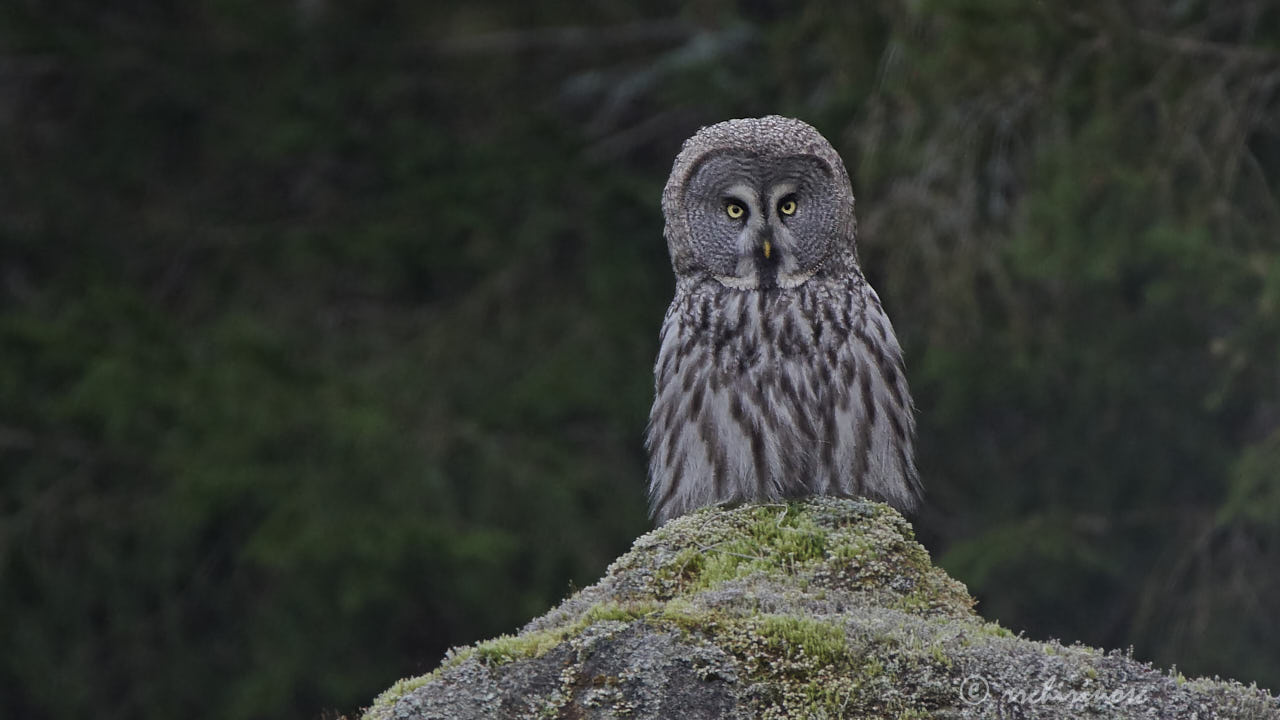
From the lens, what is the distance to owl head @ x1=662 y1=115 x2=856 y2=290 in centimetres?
538

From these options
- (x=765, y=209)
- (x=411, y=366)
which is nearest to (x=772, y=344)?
(x=765, y=209)

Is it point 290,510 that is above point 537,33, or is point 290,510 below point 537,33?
below

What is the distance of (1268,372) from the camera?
983 centimetres

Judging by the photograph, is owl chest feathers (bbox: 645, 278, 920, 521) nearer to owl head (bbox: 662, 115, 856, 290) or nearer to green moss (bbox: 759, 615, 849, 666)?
owl head (bbox: 662, 115, 856, 290)

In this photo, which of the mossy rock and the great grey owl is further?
the great grey owl

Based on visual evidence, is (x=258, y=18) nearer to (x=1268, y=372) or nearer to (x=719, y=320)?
(x=1268, y=372)

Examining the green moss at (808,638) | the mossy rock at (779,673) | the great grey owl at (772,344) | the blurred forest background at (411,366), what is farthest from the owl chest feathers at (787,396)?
the blurred forest background at (411,366)

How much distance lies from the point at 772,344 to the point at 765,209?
466 mm

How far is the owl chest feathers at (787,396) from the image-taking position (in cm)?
524

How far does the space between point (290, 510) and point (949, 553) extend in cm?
419

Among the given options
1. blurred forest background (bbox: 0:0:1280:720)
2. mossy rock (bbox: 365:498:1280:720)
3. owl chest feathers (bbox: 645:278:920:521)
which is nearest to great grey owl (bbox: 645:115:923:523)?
owl chest feathers (bbox: 645:278:920:521)

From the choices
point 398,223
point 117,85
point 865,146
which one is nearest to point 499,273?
point 398,223

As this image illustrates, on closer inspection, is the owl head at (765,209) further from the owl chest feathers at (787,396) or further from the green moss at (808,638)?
the green moss at (808,638)

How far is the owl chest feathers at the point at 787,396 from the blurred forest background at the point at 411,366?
178 inches
